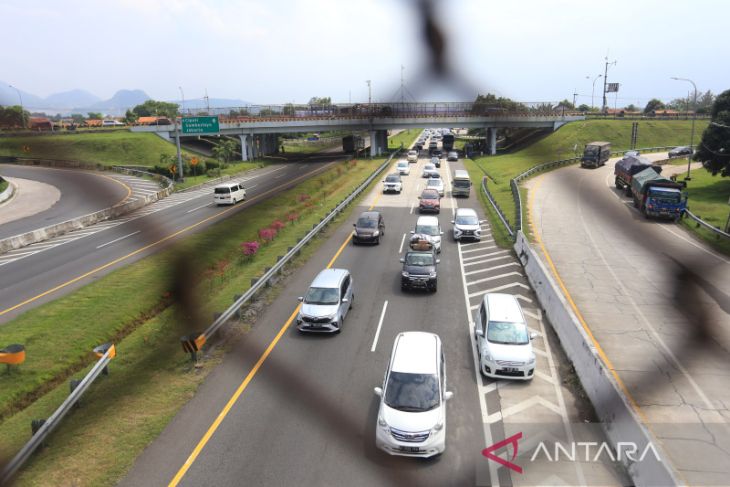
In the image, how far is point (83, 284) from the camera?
27062 mm

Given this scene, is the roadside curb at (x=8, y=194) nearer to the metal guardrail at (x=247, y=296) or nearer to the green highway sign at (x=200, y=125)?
the green highway sign at (x=200, y=125)

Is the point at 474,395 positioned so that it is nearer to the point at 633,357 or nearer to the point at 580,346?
the point at 580,346

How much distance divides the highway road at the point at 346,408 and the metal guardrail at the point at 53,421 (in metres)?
2.37

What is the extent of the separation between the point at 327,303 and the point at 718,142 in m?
51.2

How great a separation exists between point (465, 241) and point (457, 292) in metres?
12.2

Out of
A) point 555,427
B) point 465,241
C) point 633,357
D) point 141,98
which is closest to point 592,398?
point 555,427

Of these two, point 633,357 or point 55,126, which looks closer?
point 55,126

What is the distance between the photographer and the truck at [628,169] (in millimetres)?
49094

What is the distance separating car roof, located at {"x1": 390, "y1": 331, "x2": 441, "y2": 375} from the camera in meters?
16.0

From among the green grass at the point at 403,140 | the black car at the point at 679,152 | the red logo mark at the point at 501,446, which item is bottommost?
the red logo mark at the point at 501,446

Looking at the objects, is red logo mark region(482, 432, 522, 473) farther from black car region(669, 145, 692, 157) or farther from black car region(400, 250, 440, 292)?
black car region(669, 145, 692, 157)

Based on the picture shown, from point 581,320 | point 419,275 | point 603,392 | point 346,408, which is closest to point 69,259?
point 419,275


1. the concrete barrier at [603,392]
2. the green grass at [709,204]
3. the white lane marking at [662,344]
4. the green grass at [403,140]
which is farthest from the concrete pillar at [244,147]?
the concrete barrier at [603,392]

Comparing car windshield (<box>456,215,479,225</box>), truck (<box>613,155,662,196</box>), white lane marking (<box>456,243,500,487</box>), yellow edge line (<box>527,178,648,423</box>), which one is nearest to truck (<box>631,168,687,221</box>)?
truck (<box>613,155,662,196</box>)
